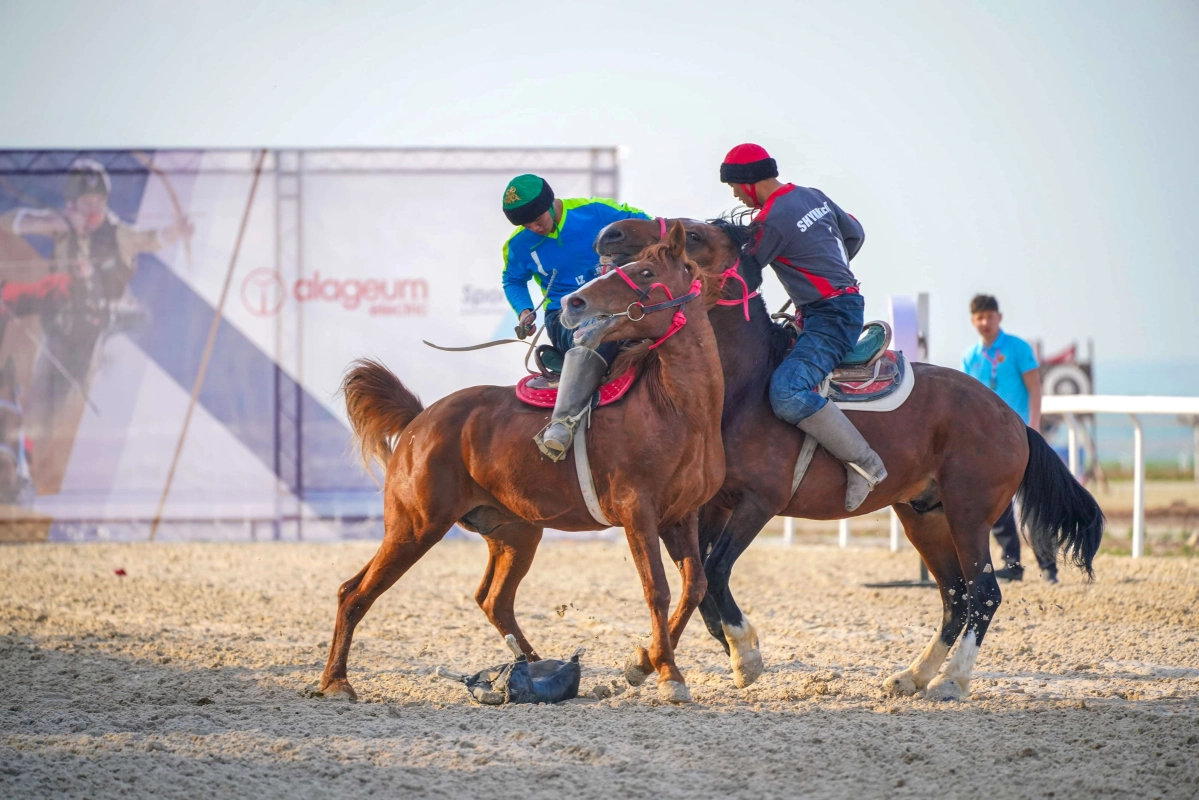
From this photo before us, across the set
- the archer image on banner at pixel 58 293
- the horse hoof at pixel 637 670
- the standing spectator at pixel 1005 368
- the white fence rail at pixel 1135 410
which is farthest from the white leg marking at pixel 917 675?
the archer image on banner at pixel 58 293

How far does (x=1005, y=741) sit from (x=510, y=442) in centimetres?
246

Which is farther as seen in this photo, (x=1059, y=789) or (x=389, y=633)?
(x=389, y=633)

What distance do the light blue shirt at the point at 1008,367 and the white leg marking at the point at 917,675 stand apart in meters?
4.13

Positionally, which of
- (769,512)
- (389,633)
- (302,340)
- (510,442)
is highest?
(302,340)

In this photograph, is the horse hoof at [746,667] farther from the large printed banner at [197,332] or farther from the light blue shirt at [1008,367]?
the large printed banner at [197,332]

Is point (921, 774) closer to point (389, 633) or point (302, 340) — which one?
point (389, 633)

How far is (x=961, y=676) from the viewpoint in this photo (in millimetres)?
5242

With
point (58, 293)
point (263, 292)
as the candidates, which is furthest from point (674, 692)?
point (58, 293)

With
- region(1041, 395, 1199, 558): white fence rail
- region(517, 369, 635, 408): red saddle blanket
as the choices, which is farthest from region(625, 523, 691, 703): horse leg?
region(1041, 395, 1199, 558): white fence rail

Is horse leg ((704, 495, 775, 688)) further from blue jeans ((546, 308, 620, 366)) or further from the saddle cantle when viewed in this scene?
blue jeans ((546, 308, 620, 366))

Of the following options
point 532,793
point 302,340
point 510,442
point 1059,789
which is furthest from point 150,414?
point 1059,789

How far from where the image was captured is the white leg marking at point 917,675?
5395 millimetres

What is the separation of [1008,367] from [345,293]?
6.94 meters

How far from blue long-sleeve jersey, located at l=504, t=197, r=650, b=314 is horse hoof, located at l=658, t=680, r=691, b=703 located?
1.95 metres
